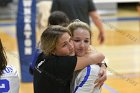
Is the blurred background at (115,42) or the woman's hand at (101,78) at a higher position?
the woman's hand at (101,78)

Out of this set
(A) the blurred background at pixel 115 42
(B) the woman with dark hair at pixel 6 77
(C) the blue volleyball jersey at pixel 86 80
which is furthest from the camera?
(A) the blurred background at pixel 115 42

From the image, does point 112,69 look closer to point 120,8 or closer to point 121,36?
point 121,36

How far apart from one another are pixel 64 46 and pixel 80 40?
0.49 feet

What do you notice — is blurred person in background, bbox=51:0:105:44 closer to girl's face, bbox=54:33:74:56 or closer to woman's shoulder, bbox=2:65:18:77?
girl's face, bbox=54:33:74:56

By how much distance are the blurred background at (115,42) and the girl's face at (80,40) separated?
134 inches

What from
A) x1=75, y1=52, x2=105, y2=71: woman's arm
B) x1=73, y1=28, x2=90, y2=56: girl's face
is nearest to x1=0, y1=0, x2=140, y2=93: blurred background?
x1=75, y1=52, x2=105, y2=71: woman's arm

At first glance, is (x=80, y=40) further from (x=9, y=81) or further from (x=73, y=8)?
(x=73, y=8)

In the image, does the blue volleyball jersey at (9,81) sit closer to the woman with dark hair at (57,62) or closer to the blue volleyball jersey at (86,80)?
the woman with dark hair at (57,62)

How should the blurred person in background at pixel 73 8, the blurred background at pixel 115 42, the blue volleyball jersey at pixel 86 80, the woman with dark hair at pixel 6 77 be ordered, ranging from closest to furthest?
the woman with dark hair at pixel 6 77
the blue volleyball jersey at pixel 86 80
the blurred person in background at pixel 73 8
the blurred background at pixel 115 42

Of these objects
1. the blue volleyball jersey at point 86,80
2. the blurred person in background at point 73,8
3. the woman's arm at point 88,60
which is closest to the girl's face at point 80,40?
the woman's arm at point 88,60

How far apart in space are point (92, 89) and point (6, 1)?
39.5 feet

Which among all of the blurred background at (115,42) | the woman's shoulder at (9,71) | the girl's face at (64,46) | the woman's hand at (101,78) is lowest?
the blurred background at (115,42)

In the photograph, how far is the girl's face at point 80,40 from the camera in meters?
2.71

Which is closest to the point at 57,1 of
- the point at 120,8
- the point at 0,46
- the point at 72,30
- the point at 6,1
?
the point at 72,30
